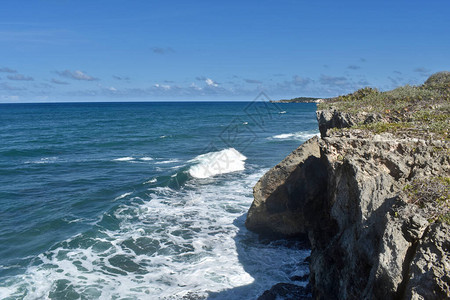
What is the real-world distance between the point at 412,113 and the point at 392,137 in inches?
172

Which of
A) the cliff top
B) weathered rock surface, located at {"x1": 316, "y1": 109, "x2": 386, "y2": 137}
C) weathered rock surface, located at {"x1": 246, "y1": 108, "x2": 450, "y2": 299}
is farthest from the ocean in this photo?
the cliff top

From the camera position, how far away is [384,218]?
6852 mm

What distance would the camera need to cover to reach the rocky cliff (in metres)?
5.91

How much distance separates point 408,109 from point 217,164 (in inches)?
682

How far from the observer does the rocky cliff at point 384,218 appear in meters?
5.91

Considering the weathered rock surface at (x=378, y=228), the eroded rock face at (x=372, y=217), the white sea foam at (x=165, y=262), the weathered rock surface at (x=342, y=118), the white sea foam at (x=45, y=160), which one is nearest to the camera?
the weathered rock surface at (x=378, y=228)

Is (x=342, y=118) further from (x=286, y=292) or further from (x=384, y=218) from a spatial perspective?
(x=384, y=218)

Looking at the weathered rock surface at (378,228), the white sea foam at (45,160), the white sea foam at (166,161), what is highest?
the weathered rock surface at (378,228)

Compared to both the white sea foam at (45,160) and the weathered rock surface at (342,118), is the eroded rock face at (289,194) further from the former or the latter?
the white sea foam at (45,160)

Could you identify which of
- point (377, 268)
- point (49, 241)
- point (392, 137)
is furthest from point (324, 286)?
point (49, 241)

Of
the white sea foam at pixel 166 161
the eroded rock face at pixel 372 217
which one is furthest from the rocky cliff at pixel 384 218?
the white sea foam at pixel 166 161

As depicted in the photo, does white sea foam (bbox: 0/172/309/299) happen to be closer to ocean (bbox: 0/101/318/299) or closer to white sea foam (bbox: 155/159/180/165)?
ocean (bbox: 0/101/318/299)

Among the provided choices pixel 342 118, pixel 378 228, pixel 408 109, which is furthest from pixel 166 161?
pixel 378 228

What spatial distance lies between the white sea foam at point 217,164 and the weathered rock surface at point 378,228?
608 inches
